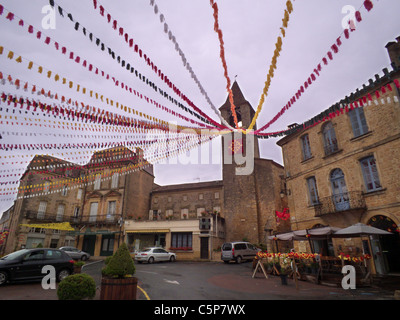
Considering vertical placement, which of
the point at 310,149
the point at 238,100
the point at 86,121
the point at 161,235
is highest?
the point at 238,100

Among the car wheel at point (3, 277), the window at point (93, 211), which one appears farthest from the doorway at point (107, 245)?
the car wheel at point (3, 277)

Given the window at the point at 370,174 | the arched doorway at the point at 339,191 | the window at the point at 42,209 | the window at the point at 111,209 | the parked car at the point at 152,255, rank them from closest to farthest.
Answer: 1. the window at the point at 370,174
2. the arched doorway at the point at 339,191
3. the parked car at the point at 152,255
4. the window at the point at 42,209
5. the window at the point at 111,209

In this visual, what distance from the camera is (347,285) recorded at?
8.94m

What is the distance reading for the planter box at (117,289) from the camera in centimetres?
608

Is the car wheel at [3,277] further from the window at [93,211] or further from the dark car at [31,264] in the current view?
the window at [93,211]

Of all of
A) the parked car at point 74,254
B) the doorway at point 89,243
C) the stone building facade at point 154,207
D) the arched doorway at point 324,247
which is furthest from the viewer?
the doorway at point 89,243

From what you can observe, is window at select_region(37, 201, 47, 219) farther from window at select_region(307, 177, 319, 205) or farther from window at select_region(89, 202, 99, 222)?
window at select_region(307, 177, 319, 205)

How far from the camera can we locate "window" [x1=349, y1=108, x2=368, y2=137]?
44.2 feet

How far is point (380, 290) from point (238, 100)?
89.4 ft

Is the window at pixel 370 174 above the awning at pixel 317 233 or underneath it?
above

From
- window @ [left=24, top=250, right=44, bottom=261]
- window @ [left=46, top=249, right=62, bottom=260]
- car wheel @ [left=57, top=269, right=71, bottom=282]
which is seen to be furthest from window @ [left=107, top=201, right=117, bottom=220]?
window @ [left=24, top=250, right=44, bottom=261]

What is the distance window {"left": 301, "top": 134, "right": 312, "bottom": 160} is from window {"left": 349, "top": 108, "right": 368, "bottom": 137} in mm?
3253
